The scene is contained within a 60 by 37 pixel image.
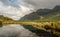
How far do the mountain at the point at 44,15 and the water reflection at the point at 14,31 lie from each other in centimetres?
43

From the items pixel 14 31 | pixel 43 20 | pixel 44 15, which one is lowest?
pixel 14 31

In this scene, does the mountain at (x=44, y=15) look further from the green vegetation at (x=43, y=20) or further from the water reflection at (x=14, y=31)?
the water reflection at (x=14, y=31)

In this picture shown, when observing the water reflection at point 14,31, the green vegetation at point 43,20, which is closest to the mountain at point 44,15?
the green vegetation at point 43,20

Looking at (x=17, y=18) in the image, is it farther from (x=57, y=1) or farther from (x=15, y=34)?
(x=57, y=1)

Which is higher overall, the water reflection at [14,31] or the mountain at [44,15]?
the mountain at [44,15]

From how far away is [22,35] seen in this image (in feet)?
20.1

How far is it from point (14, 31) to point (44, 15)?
1.29 metres

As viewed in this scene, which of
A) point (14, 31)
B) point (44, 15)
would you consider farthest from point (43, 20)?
point (14, 31)

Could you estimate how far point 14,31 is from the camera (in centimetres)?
623

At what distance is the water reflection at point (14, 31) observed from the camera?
6.11m

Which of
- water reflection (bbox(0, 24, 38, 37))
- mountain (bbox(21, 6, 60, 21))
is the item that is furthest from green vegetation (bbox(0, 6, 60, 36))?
water reflection (bbox(0, 24, 38, 37))

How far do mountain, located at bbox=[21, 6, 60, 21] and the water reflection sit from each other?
1.41 feet

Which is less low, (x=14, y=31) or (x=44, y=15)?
(x=44, y=15)

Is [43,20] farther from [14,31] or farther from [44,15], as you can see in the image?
[14,31]
